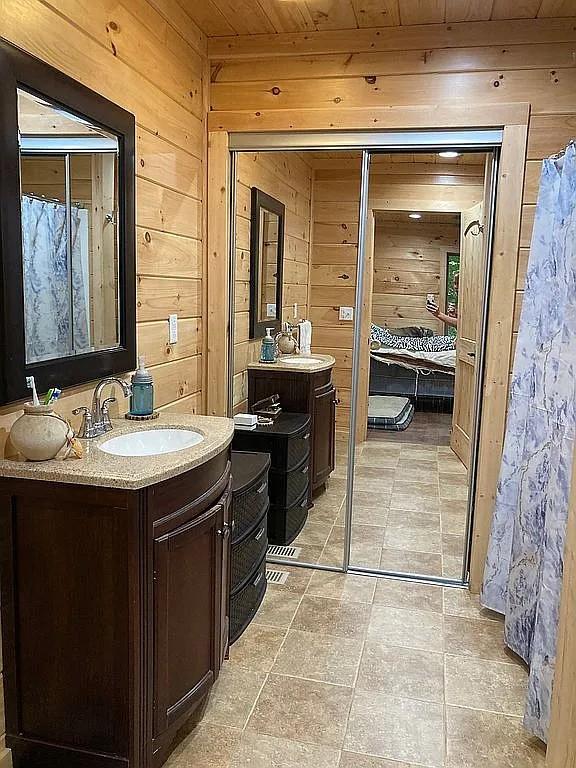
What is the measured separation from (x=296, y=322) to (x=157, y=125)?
3.88 feet

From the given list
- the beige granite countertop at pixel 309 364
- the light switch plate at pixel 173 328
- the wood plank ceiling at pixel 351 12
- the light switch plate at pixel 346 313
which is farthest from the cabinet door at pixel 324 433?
the wood plank ceiling at pixel 351 12

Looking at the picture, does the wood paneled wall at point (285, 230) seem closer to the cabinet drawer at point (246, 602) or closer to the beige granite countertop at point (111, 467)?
the cabinet drawer at point (246, 602)

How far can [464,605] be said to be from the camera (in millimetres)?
3041

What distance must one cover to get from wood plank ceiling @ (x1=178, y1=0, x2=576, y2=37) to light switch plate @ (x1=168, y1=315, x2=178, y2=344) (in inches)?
53.1

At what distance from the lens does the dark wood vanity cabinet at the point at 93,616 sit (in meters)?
1.71

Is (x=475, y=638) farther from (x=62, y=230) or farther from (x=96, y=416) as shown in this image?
(x=62, y=230)

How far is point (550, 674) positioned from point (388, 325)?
1.80m

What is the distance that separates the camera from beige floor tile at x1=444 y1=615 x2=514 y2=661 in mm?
2623

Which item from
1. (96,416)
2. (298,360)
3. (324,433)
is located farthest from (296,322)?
(96,416)

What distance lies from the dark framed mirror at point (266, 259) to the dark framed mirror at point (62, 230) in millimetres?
1027

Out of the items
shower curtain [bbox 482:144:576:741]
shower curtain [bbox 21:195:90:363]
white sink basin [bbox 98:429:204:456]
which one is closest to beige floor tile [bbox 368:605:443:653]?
shower curtain [bbox 482:144:576:741]

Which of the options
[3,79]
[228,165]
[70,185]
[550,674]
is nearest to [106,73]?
[70,185]

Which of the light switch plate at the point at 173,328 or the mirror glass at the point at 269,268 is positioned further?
the mirror glass at the point at 269,268

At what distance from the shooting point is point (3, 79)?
1.64m
